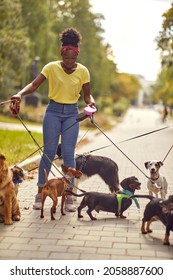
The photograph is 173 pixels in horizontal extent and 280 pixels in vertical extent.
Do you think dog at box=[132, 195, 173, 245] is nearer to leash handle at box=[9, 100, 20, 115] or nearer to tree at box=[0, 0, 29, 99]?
leash handle at box=[9, 100, 20, 115]

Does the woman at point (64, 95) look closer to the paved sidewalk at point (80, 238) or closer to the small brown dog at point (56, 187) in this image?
the small brown dog at point (56, 187)

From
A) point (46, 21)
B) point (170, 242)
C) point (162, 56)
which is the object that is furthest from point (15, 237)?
point (46, 21)

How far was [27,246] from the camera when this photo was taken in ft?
15.2

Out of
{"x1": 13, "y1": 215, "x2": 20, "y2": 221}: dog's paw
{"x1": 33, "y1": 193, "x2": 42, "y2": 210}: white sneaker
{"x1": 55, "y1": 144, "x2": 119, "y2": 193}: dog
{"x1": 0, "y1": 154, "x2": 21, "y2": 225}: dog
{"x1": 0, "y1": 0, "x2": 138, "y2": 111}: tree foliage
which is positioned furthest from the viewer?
{"x1": 0, "y1": 0, "x2": 138, "y2": 111}: tree foliage

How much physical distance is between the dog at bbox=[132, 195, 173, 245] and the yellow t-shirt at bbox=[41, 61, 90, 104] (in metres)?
1.89

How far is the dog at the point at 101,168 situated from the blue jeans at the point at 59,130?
560mm

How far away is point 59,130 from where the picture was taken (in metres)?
6.27

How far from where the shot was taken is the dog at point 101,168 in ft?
22.0

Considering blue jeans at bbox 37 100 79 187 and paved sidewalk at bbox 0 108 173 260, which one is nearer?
paved sidewalk at bbox 0 108 173 260

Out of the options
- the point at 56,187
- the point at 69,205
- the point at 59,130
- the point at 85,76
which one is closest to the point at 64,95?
the point at 85,76

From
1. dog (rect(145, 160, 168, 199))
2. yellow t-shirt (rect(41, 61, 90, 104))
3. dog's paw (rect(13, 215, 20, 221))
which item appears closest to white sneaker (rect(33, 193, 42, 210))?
dog's paw (rect(13, 215, 20, 221))

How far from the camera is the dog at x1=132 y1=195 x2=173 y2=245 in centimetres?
A: 475

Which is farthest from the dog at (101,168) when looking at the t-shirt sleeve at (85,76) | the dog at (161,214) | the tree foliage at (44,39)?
the tree foliage at (44,39)
